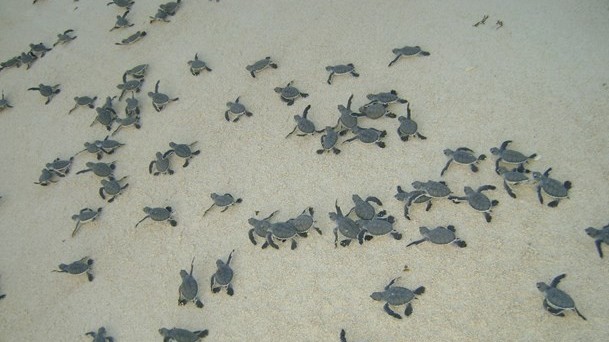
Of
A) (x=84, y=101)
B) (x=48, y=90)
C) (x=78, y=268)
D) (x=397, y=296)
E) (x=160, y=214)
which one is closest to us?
(x=397, y=296)

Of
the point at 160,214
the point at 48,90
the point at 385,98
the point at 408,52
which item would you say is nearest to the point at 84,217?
the point at 160,214

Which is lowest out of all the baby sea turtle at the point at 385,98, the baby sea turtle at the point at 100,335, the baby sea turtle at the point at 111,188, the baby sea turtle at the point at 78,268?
the baby sea turtle at the point at 100,335

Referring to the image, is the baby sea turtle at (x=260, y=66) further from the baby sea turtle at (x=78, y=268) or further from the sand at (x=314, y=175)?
the baby sea turtle at (x=78, y=268)

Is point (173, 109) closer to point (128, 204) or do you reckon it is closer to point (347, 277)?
point (128, 204)

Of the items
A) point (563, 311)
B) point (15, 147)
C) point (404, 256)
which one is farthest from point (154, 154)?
point (563, 311)

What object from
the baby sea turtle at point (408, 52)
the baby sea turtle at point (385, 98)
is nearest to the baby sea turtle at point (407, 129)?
the baby sea turtle at point (385, 98)

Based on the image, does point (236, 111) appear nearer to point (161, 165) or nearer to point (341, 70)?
point (161, 165)
